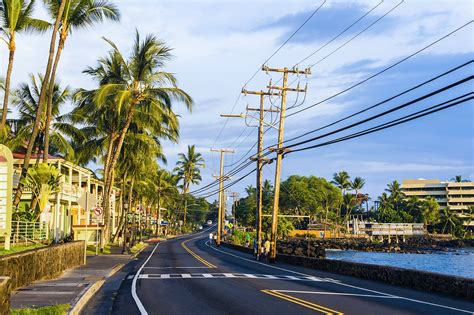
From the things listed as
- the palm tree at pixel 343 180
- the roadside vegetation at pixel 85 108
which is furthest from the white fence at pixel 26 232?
the palm tree at pixel 343 180

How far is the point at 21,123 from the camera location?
4547 cm

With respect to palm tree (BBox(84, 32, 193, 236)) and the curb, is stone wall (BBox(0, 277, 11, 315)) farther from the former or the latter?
palm tree (BBox(84, 32, 193, 236))

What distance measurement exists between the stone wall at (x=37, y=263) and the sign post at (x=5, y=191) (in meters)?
1.21

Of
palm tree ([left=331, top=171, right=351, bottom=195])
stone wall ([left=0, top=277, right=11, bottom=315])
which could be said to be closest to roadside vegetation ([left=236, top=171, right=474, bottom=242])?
palm tree ([left=331, top=171, right=351, bottom=195])

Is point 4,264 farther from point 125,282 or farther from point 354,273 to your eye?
point 354,273

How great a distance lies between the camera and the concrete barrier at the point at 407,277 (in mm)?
16767

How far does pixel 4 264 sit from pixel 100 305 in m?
2.72

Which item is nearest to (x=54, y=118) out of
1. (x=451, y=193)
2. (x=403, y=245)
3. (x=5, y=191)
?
(x=5, y=191)

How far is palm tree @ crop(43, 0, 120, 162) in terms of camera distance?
33.2 metres

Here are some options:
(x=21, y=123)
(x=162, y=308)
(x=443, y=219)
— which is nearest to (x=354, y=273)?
(x=162, y=308)

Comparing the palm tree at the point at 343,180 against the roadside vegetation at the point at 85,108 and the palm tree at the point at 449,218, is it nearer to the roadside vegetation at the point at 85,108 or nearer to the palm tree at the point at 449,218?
the palm tree at the point at 449,218

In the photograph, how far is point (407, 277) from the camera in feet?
65.0

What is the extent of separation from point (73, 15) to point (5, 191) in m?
19.3

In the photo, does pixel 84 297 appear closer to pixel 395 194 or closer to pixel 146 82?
pixel 146 82
